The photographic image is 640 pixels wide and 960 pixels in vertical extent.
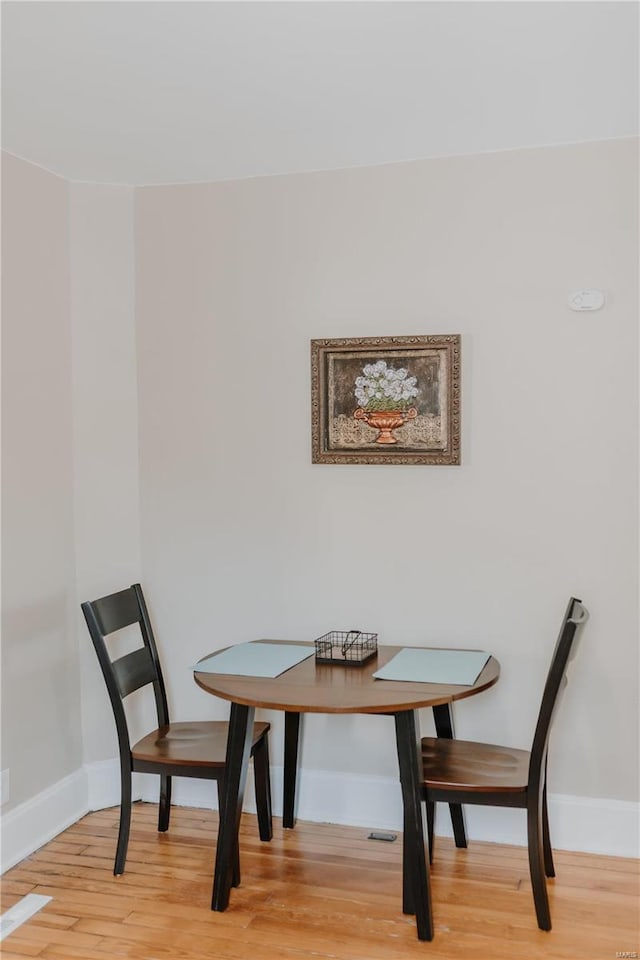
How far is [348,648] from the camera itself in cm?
295

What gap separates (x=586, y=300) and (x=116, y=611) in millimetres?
1948

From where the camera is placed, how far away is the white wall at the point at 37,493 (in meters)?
3.02

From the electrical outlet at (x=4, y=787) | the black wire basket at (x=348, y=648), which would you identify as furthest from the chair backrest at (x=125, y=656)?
the black wire basket at (x=348, y=648)

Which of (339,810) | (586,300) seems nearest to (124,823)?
(339,810)

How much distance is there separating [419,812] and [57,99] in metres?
2.34

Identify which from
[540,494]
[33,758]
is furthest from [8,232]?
[540,494]

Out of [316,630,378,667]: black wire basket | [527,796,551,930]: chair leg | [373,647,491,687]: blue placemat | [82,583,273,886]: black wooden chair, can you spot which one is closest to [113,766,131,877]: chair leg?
[82,583,273,886]: black wooden chair

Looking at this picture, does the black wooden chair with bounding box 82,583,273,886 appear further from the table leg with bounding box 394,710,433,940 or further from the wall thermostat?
the wall thermostat

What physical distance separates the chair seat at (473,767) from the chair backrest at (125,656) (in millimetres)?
991

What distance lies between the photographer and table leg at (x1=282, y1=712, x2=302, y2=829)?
3.18 meters

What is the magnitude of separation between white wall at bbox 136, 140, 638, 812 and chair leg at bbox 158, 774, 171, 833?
0.34 meters

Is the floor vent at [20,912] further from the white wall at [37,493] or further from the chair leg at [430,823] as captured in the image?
the chair leg at [430,823]

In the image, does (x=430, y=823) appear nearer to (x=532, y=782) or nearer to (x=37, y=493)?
(x=532, y=782)

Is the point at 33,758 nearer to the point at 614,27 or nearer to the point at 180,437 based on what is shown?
the point at 180,437
